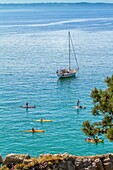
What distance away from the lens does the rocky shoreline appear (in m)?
25.0

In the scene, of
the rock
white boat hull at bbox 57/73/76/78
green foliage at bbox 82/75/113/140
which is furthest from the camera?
white boat hull at bbox 57/73/76/78

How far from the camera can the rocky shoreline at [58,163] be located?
25.0 metres

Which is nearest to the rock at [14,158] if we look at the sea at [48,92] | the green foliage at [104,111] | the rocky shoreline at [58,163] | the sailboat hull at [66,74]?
the rocky shoreline at [58,163]

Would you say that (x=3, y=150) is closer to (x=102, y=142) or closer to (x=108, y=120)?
(x=102, y=142)

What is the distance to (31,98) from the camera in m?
86.4

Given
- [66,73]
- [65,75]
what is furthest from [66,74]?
[66,73]

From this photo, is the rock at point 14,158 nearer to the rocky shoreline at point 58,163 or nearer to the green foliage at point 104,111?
the rocky shoreline at point 58,163

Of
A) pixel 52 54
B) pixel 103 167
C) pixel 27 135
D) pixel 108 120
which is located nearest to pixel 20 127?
pixel 27 135

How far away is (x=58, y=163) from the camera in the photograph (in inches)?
993

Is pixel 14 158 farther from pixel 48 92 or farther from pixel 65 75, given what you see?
pixel 65 75

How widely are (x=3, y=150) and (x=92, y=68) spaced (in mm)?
62349

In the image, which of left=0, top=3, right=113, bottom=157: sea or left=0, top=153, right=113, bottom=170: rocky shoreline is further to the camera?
left=0, top=3, right=113, bottom=157: sea

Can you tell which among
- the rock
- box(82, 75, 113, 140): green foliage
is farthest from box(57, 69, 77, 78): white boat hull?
the rock

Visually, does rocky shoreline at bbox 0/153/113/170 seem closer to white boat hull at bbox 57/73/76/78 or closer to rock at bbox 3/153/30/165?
rock at bbox 3/153/30/165
